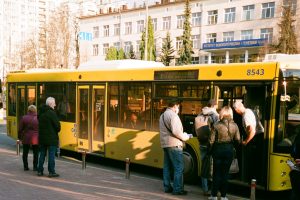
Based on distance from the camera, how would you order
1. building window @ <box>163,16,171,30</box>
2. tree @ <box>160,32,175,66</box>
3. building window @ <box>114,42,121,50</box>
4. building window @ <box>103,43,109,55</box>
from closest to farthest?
tree @ <box>160,32,175,66</box>, building window @ <box>163,16,171,30</box>, building window @ <box>114,42,121,50</box>, building window @ <box>103,43,109,55</box>

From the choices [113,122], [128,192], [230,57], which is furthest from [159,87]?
[230,57]

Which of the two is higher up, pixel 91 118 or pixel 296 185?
pixel 91 118

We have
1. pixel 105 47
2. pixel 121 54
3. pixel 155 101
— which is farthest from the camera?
pixel 105 47

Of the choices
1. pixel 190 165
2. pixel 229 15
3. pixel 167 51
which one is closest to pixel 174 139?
pixel 190 165

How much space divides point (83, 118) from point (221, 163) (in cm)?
636

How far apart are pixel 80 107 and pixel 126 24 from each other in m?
55.0

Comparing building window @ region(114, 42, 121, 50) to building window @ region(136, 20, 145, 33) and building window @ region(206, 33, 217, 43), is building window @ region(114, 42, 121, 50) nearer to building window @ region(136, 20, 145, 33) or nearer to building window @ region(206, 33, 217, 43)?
building window @ region(136, 20, 145, 33)

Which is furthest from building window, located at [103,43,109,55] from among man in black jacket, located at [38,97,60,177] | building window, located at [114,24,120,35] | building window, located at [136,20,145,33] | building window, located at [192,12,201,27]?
man in black jacket, located at [38,97,60,177]

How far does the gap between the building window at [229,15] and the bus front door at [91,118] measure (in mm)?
42399

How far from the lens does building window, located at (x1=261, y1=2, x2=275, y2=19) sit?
47.4 m

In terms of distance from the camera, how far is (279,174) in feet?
25.8

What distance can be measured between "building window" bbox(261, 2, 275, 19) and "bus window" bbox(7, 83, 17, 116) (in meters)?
38.5

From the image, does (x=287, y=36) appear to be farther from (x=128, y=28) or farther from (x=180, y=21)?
(x=128, y=28)

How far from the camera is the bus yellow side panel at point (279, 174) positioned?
786 cm
